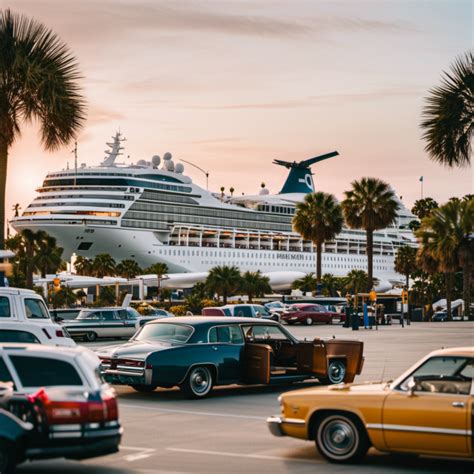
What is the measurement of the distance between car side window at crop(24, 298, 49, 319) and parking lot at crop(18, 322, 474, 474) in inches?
93.4

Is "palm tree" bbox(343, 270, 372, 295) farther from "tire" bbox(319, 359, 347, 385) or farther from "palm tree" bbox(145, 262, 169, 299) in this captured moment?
"tire" bbox(319, 359, 347, 385)

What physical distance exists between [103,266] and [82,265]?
18.2ft

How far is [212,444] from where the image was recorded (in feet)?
38.9

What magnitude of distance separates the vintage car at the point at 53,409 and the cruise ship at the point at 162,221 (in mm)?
113901

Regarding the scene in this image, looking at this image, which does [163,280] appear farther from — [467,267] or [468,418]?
[468,418]

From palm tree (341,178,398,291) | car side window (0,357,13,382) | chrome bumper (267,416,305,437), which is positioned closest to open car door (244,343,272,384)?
chrome bumper (267,416,305,437)

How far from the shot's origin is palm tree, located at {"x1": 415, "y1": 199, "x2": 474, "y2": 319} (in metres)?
70.9

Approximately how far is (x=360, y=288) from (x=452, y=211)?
43.5 meters

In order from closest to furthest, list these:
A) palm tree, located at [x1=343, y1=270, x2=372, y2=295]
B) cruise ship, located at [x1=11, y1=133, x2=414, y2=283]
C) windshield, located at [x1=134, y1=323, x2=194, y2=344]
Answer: windshield, located at [x1=134, y1=323, x2=194, y2=344] < palm tree, located at [x1=343, y1=270, x2=372, y2=295] < cruise ship, located at [x1=11, y1=133, x2=414, y2=283]

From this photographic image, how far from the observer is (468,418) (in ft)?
30.9

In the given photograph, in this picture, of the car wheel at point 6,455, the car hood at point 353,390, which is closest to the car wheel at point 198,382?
the car hood at point 353,390

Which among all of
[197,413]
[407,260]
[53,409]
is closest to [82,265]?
[407,260]

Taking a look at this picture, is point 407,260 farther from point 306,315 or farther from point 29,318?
point 29,318

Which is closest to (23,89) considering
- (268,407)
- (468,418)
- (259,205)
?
(268,407)
